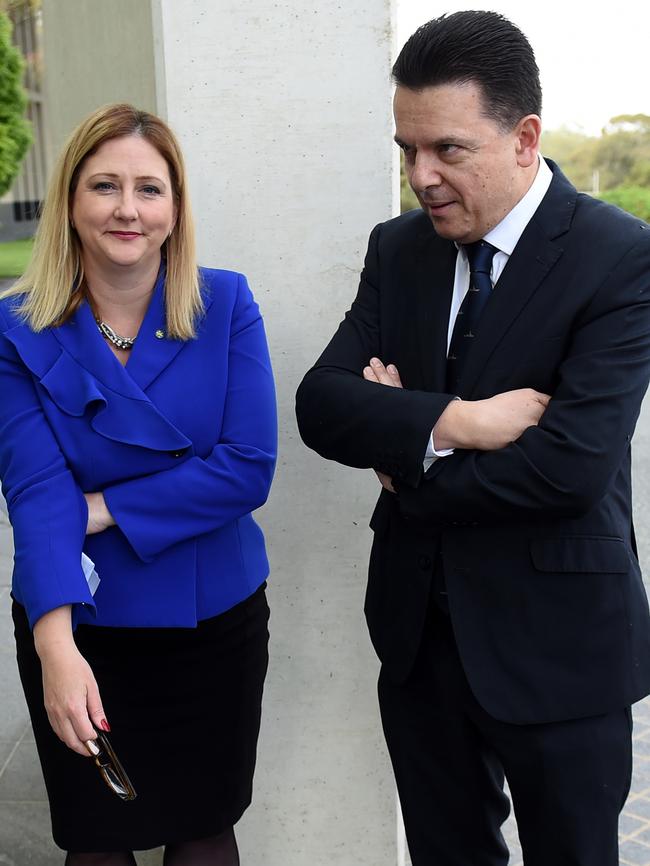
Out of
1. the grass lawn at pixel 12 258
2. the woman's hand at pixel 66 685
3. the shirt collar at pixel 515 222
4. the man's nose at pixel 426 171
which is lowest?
the grass lawn at pixel 12 258

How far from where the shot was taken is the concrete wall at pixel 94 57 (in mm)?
2914

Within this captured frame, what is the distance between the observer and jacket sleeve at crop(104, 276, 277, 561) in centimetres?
227

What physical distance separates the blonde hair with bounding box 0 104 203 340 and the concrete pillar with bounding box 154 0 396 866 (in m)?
0.36

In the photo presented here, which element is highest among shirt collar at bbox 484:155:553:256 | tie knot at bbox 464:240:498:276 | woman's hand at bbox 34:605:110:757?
shirt collar at bbox 484:155:553:256

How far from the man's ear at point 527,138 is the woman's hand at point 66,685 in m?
1.23

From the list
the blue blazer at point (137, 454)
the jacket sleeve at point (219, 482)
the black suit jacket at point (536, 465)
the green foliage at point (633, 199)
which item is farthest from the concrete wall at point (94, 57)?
the green foliage at point (633, 199)

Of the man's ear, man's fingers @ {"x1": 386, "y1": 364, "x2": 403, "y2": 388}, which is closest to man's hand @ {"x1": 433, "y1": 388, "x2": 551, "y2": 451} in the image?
man's fingers @ {"x1": 386, "y1": 364, "x2": 403, "y2": 388}

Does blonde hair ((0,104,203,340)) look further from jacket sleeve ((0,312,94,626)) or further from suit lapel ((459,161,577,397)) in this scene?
suit lapel ((459,161,577,397))

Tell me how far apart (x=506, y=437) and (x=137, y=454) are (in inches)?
30.8

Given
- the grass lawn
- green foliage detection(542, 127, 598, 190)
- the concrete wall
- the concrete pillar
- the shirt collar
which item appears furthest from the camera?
the grass lawn

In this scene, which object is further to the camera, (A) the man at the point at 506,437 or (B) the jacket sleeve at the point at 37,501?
(B) the jacket sleeve at the point at 37,501

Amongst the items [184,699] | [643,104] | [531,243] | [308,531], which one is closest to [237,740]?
[184,699]

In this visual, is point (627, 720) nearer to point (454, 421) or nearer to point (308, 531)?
point (454, 421)

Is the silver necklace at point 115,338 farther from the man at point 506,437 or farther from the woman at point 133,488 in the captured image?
the man at point 506,437
